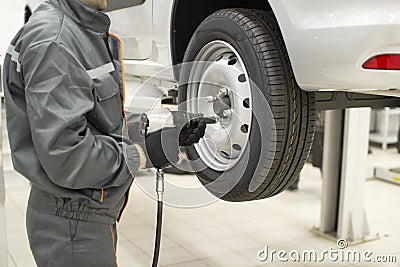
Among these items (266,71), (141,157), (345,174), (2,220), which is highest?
(266,71)

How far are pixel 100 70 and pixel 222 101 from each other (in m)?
0.57

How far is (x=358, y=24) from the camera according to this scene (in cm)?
Result: 153

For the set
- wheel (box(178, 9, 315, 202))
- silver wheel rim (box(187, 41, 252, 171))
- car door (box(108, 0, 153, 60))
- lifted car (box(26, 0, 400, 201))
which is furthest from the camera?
car door (box(108, 0, 153, 60))

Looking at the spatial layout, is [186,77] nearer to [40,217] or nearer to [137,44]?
[137,44]

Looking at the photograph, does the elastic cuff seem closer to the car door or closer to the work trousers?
the work trousers

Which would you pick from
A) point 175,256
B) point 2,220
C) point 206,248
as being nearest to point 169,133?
point 2,220

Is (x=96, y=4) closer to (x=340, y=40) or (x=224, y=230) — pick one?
(x=340, y=40)

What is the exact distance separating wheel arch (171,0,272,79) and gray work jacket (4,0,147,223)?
2.01 ft

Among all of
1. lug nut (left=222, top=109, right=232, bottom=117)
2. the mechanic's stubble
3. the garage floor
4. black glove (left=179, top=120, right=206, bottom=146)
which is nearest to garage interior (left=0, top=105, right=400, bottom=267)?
the garage floor

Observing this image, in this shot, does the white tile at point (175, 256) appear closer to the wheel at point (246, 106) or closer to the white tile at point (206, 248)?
the white tile at point (206, 248)

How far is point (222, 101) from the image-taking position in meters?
2.02

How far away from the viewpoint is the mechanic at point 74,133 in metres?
1.45

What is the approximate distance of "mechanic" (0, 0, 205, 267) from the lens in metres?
1.45

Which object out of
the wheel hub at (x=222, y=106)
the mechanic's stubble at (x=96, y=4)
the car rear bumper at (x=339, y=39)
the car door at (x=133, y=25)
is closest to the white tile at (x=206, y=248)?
the car door at (x=133, y=25)
